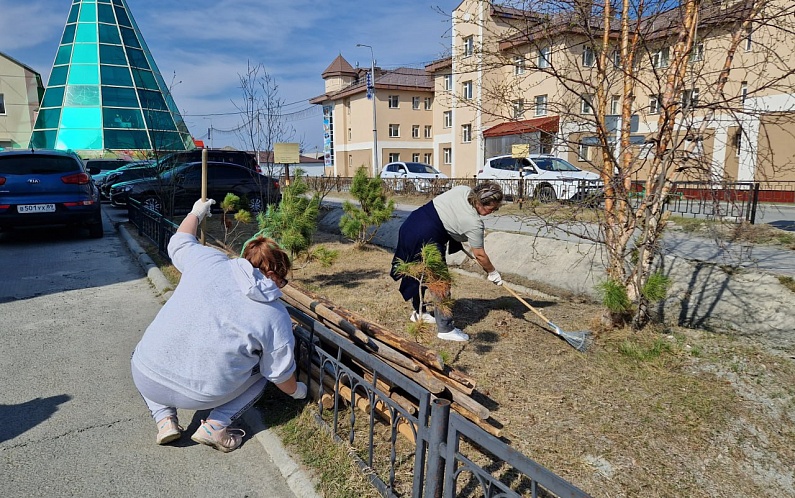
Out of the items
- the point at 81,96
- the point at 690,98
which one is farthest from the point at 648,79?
the point at 81,96

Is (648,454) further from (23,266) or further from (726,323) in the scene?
(23,266)

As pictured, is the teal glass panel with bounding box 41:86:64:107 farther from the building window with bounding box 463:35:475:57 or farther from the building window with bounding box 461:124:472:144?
the building window with bounding box 463:35:475:57

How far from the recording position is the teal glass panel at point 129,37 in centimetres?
3373

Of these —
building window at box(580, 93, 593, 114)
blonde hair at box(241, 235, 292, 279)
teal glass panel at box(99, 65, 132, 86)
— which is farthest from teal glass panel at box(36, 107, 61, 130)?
blonde hair at box(241, 235, 292, 279)

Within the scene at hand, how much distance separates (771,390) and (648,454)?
1337 mm

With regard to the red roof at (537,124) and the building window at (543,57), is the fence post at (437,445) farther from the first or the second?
the building window at (543,57)

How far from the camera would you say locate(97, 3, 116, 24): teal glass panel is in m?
33.0

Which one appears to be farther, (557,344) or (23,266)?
(23,266)

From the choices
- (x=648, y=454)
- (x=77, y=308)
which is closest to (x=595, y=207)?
(x=648, y=454)

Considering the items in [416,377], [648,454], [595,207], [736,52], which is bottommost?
[648,454]

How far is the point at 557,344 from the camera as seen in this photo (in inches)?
168

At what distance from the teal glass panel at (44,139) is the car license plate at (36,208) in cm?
2861

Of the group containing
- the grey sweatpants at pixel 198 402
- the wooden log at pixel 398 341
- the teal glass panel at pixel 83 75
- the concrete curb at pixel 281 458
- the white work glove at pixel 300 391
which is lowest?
the concrete curb at pixel 281 458

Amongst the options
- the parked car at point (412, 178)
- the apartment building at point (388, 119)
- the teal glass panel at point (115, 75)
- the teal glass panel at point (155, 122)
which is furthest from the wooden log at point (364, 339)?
the apartment building at point (388, 119)
